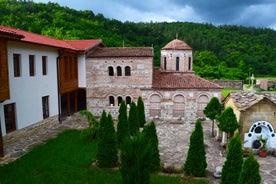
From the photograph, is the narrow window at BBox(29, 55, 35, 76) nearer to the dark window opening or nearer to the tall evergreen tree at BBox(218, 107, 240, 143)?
the dark window opening

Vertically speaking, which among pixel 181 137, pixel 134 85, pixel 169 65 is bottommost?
pixel 181 137

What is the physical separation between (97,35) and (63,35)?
6.07 meters

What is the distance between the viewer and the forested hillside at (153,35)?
140 feet

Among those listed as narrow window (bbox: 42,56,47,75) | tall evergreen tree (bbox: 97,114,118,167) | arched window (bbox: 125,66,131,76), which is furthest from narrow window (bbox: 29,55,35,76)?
arched window (bbox: 125,66,131,76)

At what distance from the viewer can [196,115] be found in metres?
21.2

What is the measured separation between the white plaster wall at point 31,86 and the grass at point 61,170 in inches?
107

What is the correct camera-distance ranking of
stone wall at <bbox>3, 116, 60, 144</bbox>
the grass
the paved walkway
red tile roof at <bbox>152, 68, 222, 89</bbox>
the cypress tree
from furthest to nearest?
red tile roof at <bbox>152, 68, 222, 89</bbox> < stone wall at <bbox>3, 116, 60, 144</bbox> < the paved walkway < the grass < the cypress tree

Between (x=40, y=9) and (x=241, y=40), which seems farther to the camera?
(x=241, y=40)

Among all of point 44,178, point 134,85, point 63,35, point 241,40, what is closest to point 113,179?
point 44,178

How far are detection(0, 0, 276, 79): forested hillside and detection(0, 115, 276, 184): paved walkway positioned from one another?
42.5 ft

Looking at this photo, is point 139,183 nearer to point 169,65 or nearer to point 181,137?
point 181,137

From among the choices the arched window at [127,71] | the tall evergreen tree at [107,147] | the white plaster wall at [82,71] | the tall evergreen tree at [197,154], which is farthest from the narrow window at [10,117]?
the arched window at [127,71]

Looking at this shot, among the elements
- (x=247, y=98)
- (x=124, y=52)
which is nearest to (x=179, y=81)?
(x=124, y=52)

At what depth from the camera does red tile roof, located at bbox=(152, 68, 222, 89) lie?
20894 millimetres
